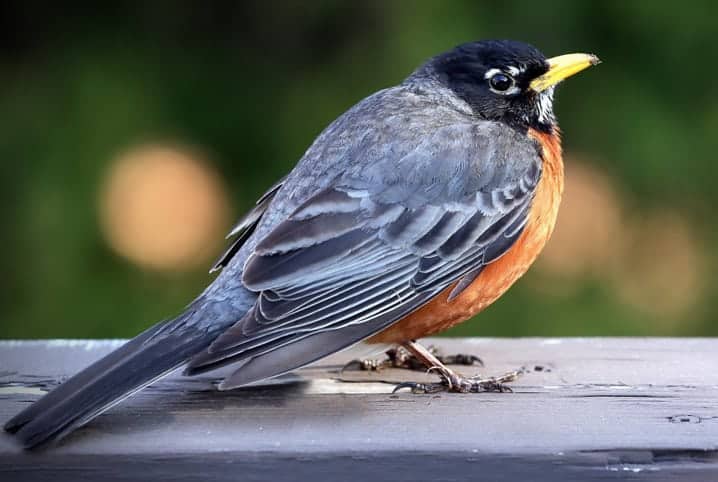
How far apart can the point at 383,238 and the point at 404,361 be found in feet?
1.22

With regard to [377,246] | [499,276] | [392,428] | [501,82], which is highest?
[501,82]

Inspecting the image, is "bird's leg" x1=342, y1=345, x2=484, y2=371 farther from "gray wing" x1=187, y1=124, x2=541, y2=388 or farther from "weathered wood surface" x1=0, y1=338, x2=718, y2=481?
"gray wing" x1=187, y1=124, x2=541, y2=388

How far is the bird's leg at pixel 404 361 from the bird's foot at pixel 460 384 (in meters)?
0.18

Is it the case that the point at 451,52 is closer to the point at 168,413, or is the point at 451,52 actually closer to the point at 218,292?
the point at 218,292

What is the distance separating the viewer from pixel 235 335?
8.27ft

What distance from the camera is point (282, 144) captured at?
15.9 ft

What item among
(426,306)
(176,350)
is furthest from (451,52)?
(176,350)

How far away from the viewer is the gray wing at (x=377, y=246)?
101 inches

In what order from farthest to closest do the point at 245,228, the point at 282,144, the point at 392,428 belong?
the point at 282,144, the point at 245,228, the point at 392,428

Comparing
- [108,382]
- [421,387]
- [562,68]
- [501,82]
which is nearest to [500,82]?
[501,82]

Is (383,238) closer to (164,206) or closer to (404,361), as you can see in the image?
(404,361)

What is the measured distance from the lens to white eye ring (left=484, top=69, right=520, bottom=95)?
3.50m

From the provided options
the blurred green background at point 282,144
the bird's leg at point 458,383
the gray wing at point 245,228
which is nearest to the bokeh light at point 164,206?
the blurred green background at point 282,144

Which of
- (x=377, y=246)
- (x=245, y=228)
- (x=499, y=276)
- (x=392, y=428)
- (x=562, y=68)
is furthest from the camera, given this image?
(x=562, y=68)
